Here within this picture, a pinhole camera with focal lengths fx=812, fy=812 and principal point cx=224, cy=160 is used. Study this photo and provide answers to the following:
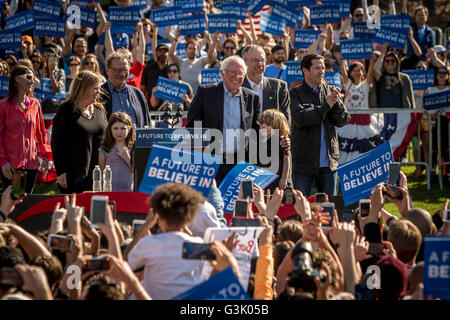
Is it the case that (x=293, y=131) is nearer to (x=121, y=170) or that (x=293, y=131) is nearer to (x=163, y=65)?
(x=121, y=170)

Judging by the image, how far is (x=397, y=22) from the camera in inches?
545

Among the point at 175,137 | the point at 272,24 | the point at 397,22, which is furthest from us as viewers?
the point at 272,24

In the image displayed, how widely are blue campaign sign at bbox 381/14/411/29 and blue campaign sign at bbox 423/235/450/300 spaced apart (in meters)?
10.1

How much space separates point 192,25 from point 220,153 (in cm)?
675

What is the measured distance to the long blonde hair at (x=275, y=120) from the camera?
7910mm

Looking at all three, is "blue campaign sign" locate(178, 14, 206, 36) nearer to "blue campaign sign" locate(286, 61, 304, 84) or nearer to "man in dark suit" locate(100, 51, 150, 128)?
"blue campaign sign" locate(286, 61, 304, 84)

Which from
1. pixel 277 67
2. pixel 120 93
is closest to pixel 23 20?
pixel 277 67

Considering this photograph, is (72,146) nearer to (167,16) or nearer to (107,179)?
(107,179)

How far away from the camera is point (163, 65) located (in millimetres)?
13602

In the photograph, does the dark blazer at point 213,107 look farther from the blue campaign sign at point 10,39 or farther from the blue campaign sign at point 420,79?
the blue campaign sign at point 10,39

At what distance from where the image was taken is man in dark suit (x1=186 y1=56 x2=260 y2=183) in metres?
7.74

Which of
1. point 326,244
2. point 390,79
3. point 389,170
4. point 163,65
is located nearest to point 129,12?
point 163,65

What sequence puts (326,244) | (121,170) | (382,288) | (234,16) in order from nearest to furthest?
(382,288)
(326,244)
(121,170)
(234,16)

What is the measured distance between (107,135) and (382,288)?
376 cm
